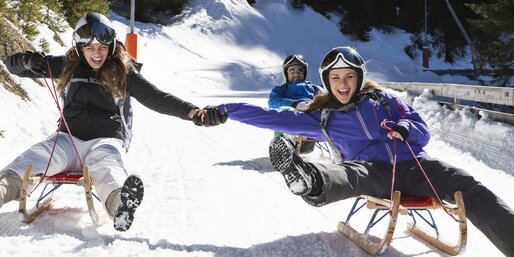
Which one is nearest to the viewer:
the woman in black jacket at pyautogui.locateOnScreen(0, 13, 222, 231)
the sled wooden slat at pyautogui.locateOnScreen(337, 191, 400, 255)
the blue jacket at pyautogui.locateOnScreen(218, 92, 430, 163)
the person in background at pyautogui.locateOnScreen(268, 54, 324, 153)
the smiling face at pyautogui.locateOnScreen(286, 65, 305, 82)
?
the sled wooden slat at pyautogui.locateOnScreen(337, 191, 400, 255)

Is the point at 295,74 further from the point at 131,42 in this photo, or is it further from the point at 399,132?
the point at 131,42

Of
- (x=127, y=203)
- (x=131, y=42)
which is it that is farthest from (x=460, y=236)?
(x=131, y=42)

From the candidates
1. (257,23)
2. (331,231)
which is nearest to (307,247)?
(331,231)

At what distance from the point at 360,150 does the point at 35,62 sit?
2.53 meters

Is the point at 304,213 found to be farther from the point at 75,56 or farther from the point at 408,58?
the point at 408,58

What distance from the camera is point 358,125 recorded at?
3.78 meters

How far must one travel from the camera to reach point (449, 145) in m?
8.04

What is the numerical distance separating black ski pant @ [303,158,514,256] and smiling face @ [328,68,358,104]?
0.51m

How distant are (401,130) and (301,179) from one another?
0.76 meters

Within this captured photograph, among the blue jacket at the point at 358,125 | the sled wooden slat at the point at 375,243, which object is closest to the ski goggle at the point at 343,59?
the blue jacket at the point at 358,125

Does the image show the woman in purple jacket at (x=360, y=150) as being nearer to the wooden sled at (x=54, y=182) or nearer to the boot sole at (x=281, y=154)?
the boot sole at (x=281, y=154)

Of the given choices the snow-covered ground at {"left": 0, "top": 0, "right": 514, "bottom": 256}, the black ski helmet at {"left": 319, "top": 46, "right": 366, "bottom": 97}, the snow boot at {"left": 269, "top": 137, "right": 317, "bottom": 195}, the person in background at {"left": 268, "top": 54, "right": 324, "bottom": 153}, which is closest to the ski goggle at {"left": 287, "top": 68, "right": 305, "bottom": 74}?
the person in background at {"left": 268, "top": 54, "right": 324, "bottom": 153}

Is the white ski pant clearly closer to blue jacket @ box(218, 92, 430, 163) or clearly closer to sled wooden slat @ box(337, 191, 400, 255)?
blue jacket @ box(218, 92, 430, 163)

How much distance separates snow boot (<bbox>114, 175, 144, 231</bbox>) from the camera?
10.7 feet
